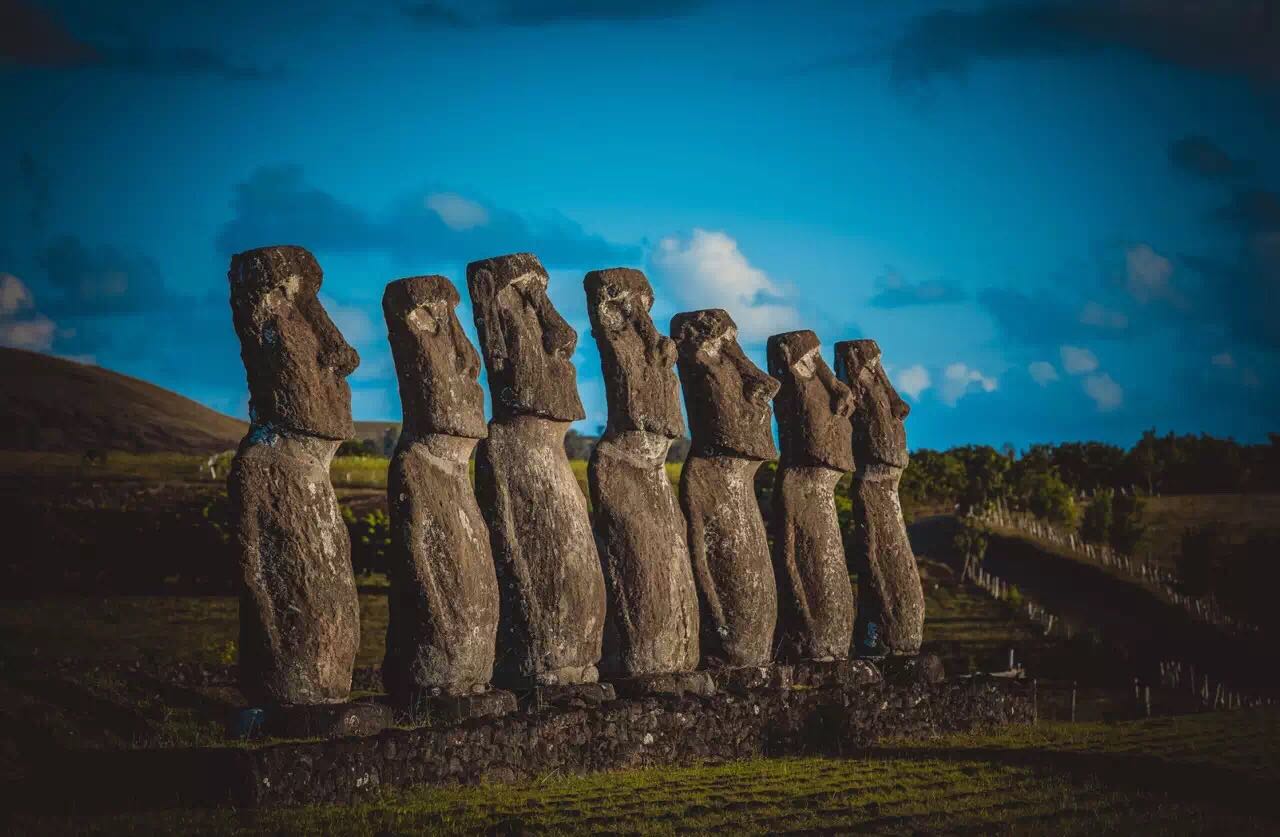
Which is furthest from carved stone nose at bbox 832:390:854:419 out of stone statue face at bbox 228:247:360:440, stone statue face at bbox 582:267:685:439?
stone statue face at bbox 228:247:360:440

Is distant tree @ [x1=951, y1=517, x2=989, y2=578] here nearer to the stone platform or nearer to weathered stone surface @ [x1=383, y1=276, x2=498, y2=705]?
the stone platform

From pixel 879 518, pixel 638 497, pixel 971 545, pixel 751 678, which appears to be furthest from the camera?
pixel 971 545

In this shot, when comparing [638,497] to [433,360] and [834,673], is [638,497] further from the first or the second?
[834,673]

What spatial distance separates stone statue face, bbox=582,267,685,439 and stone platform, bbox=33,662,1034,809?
2.59 m

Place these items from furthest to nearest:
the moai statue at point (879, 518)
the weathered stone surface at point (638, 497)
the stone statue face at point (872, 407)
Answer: the stone statue face at point (872, 407), the moai statue at point (879, 518), the weathered stone surface at point (638, 497)

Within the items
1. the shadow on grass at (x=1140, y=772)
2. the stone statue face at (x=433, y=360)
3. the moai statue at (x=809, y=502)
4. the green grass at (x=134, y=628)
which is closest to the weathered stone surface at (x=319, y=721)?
the stone statue face at (x=433, y=360)

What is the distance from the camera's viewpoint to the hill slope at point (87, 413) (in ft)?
139

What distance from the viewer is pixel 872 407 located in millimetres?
16438

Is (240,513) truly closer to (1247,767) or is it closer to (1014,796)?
(1014,796)

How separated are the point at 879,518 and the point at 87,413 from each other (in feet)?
120

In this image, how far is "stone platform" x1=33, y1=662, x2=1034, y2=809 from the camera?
9.27 meters

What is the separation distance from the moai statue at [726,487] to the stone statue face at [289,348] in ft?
14.4

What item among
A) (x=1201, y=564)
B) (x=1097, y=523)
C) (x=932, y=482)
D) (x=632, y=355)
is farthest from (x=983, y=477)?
(x=632, y=355)

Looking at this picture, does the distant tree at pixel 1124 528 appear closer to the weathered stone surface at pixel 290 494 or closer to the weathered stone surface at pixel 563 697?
the weathered stone surface at pixel 563 697
